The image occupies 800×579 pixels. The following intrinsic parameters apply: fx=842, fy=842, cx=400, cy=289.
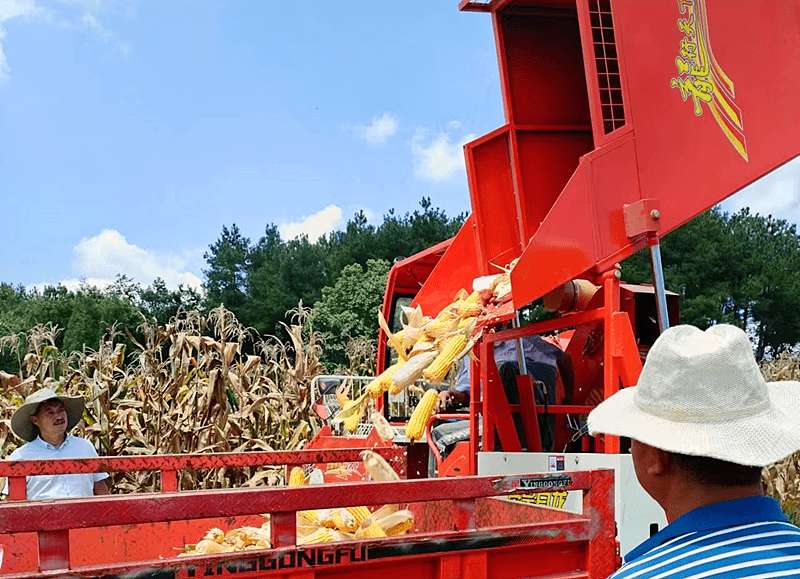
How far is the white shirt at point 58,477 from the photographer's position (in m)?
5.03

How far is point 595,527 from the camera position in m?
3.17

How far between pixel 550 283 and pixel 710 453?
10.2 ft

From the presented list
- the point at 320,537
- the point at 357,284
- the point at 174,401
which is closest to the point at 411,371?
the point at 320,537

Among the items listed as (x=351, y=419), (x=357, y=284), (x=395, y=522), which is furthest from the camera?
Result: (x=357, y=284)

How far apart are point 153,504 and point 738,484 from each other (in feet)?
5.63

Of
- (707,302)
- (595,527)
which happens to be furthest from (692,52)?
(707,302)

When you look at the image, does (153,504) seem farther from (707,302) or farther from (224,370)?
(707,302)

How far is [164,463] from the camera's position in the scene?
4625 millimetres

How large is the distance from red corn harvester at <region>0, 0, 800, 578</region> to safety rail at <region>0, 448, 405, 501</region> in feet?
0.04

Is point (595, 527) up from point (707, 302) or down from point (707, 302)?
down

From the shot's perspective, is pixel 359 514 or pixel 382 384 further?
pixel 382 384

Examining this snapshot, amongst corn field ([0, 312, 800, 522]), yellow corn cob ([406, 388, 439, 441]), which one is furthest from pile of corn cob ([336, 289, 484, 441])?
corn field ([0, 312, 800, 522])

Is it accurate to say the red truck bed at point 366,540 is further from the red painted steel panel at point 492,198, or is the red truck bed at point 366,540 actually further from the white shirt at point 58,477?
the red painted steel panel at point 492,198

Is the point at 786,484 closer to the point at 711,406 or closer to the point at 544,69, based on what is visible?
the point at 544,69
